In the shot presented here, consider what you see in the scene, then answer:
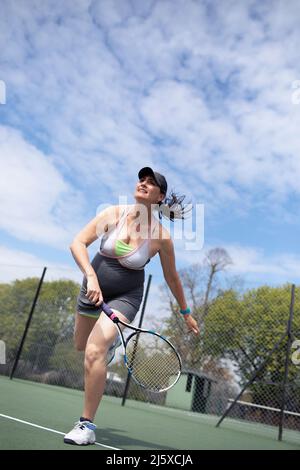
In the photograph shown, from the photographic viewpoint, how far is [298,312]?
1567 cm

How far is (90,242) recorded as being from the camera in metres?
2.93

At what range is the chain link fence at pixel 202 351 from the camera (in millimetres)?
11969

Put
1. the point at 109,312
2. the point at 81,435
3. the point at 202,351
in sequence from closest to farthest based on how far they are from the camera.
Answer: the point at 81,435 < the point at 109,312 < the point at 202,351

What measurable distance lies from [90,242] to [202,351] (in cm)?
1161

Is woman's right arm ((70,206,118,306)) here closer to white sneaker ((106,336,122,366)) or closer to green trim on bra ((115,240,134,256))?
green trim on bra ((115,240,134,256))

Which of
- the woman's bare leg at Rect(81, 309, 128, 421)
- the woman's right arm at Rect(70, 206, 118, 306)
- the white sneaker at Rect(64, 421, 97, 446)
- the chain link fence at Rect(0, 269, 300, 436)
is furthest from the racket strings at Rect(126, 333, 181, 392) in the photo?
the chain link fence at Rect(0, 269, 300, 436)

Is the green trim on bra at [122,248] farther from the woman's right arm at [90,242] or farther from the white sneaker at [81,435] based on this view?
the white sneaker at [81,435]

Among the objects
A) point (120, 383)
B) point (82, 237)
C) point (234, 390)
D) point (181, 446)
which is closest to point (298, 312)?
point (234, 390)

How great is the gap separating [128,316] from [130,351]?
33 centimetres

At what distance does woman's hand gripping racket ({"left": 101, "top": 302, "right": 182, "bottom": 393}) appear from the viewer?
2.99 meters

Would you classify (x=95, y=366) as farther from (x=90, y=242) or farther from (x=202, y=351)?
(x=202, y=351)

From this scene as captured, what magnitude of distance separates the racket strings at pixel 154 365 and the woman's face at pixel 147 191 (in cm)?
90

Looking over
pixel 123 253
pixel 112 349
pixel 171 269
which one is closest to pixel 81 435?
pixel 112 349

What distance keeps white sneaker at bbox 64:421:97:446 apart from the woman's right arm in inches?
27.9
